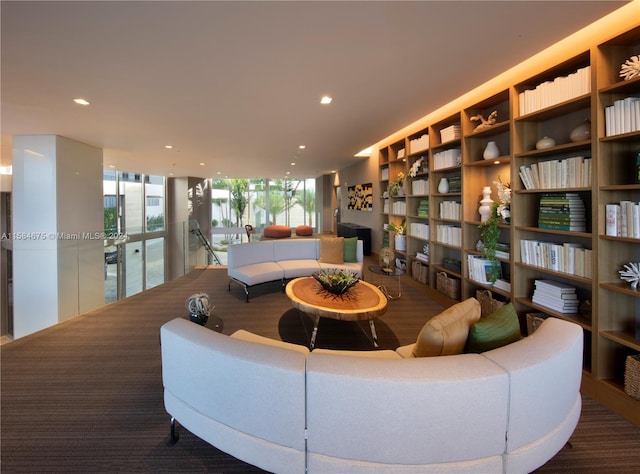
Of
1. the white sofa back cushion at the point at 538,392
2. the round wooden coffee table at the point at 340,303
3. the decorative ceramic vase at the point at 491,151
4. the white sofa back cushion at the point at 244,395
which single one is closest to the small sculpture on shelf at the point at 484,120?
the decorative ceramic vase at the point at 491,151

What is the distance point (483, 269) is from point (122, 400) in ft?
12.3

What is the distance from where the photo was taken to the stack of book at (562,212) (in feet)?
7.94

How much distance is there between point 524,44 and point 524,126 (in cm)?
88

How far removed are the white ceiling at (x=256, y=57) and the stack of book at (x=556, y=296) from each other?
6.51 ft

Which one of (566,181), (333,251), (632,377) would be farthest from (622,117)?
(333,251)

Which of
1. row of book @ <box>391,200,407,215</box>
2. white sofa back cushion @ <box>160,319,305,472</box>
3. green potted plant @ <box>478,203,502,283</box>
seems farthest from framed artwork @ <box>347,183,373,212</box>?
white sofa back cushion @ <box>160,319,305,472</box>

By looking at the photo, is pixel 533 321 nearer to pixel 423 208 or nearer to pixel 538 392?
pixel 538 392

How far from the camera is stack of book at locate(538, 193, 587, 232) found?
242cm

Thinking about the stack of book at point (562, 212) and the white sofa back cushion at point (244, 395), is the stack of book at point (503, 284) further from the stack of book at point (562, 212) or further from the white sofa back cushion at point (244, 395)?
the white sofa back cushion at point (244, 395)

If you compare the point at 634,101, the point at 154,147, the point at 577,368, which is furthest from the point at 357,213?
the point at 577,368

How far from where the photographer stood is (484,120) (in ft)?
11.6

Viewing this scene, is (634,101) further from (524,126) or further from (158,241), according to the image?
(158,241)

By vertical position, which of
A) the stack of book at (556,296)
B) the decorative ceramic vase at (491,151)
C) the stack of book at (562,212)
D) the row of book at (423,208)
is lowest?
the stack of book at (556,296)

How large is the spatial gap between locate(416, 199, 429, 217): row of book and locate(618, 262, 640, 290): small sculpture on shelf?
2.64 metres
